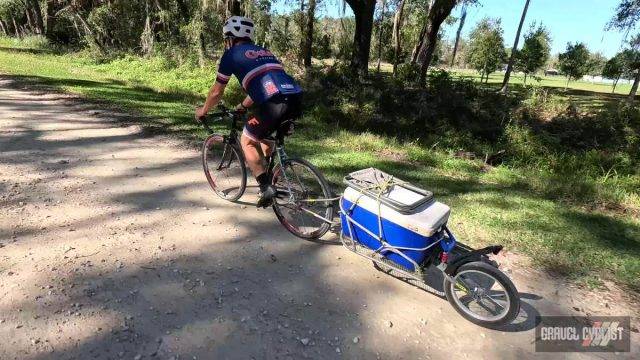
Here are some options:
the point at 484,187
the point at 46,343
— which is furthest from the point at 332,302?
the point at 484,187

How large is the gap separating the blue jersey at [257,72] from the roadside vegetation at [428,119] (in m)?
2.47

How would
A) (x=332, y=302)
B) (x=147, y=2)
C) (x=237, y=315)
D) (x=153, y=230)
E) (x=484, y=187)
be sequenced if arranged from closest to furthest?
1. (x=237, y=315)
2. (x=332, y=302)
3. (x=153, y=230)
4. (x=484, y=187)
5. (x=147, y=2)

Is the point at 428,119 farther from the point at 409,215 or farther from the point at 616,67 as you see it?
the point at 616,67

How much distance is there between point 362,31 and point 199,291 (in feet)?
45.3

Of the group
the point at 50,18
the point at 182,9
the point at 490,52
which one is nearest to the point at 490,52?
the point at 490,52

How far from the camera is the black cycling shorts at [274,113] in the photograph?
4.43 metres

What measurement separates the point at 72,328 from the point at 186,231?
1.72m

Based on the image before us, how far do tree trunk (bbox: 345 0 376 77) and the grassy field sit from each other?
13.1ft

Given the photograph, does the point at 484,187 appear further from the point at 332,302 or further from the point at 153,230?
the point at 153,230

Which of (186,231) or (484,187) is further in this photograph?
(484,187)

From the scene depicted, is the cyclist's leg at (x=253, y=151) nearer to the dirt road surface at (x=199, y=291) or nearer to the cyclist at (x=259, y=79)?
the cyclist at (x=259, y=79)

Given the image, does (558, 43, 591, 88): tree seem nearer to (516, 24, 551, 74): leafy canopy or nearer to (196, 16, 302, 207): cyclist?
(516, 24, 551, 74): leafy canopy

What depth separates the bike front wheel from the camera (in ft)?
11.2

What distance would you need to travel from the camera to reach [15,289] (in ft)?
11.5
